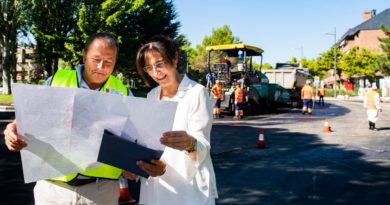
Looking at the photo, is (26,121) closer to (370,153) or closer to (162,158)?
(162,158)

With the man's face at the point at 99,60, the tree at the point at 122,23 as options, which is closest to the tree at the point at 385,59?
the tree at the point at 122,23

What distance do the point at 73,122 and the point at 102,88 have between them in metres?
0.53

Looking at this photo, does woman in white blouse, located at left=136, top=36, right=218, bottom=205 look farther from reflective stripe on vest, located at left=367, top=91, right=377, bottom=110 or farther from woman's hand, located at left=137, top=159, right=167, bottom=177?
reflective stripe on vest, located at left=367, top=91, right=377, bottom=110

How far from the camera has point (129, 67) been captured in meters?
35.9

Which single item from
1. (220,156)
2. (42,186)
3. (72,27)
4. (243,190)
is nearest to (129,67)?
(72,27)

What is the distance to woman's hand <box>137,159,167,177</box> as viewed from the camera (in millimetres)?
2016

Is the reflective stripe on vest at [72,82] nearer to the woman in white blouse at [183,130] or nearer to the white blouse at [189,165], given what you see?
Answer: the woman in white blouse at [183,130]

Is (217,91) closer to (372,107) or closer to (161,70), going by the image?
(372,107)

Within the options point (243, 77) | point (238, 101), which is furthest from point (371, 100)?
point (243, 77)

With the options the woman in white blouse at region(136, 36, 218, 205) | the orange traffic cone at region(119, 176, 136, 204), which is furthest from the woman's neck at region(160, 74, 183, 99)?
the orange traffic cone at region(119, 176, 136, 204)

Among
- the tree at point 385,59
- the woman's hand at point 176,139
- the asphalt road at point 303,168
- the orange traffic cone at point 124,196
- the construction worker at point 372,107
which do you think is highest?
the tree at point 385,59

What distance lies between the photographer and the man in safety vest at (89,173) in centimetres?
238

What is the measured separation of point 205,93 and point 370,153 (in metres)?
8.77

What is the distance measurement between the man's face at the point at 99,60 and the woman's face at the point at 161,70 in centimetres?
22
